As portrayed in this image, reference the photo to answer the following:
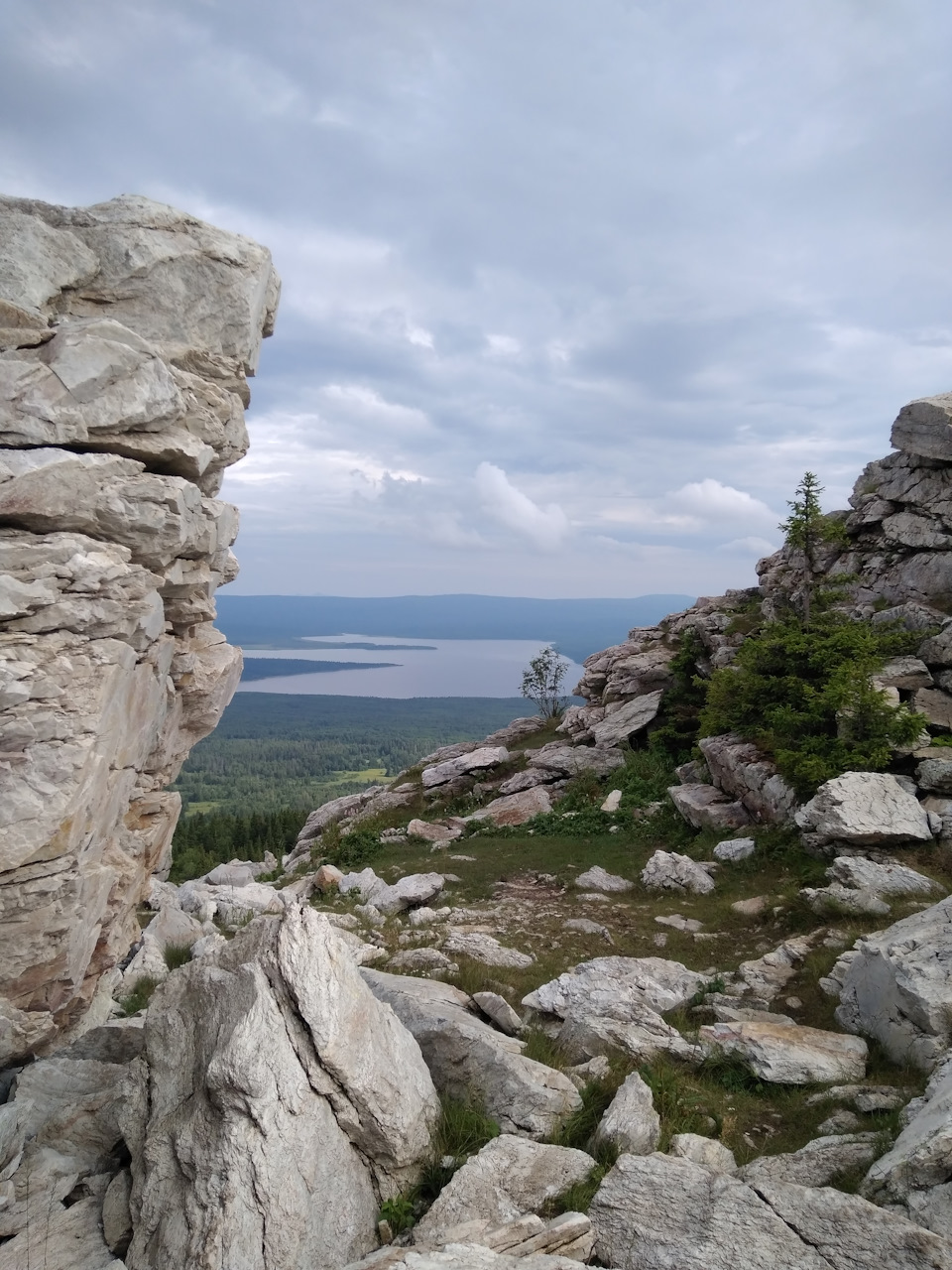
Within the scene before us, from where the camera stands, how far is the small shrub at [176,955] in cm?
1281

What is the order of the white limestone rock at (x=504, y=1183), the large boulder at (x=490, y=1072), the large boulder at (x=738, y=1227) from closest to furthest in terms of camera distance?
1. the large boulder at (x=738, y=1227)
2. the white limestone rock at (x=504, y=1183)
3. the large boulder at (x=490, y=1072)

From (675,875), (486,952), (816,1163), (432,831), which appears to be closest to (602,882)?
(675,875)

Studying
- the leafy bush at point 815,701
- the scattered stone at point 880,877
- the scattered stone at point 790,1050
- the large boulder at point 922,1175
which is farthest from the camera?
the leafy bush at point 815,701

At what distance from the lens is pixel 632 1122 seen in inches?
269

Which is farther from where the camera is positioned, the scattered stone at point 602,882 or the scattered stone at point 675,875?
the scattered stone at point 602,882

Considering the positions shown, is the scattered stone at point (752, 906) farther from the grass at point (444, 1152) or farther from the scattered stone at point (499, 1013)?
the grass at point (444, 1152)

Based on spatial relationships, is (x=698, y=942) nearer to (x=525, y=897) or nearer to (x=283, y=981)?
(x=525, y=897)

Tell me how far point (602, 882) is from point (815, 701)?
7215 millimetres

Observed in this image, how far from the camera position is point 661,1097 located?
7.73 metres

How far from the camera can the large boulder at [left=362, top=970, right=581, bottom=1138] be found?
7.12 meters

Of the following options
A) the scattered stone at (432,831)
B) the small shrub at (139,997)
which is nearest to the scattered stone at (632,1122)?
the small shrub at (139,997)

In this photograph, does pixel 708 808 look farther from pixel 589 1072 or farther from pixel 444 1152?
pixel 444 1152

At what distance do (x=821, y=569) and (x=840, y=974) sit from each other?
2618cm

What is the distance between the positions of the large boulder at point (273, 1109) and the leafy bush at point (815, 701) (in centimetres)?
1408
